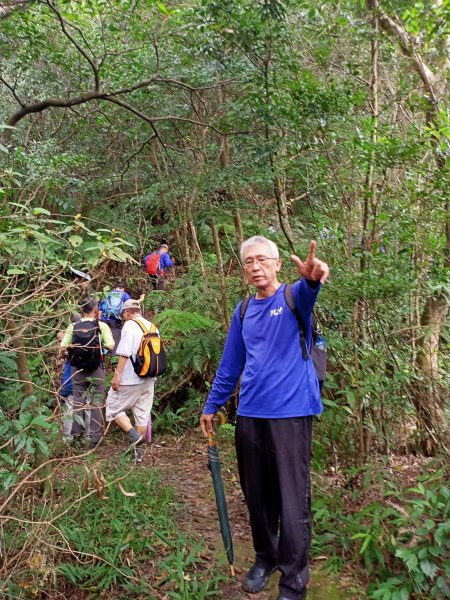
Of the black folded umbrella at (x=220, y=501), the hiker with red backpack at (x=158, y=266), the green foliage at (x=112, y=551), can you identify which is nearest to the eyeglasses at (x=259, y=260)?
the black folded umbrella at (x=220, y=501)

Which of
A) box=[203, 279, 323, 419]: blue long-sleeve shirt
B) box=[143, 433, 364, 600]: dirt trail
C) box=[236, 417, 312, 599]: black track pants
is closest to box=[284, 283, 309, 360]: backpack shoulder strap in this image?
box=[203, 279, 323, 419]: blue long-sleeve shirt

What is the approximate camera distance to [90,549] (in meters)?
3.69

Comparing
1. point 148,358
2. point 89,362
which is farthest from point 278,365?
point 89,362

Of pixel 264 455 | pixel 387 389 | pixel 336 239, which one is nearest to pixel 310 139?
pixel 336 239

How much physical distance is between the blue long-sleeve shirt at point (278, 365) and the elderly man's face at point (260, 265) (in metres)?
0.11

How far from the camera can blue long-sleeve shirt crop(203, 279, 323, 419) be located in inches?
122

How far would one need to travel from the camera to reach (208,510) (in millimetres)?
4672

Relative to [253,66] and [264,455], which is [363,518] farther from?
[253,66]

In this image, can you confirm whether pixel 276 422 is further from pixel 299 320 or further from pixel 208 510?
pixel 208 510

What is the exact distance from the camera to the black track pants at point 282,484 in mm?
3041

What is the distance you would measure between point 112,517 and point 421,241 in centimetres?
339

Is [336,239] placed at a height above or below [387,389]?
above

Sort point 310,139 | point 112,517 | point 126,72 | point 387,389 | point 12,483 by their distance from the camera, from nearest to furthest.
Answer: point 12,483
point 112,517
point 387,389
point 310,139
point 126,72

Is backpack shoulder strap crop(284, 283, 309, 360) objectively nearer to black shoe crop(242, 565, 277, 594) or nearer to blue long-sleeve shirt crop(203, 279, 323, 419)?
blue long-sleeve shirt crop(203, 279, 323, 419)
